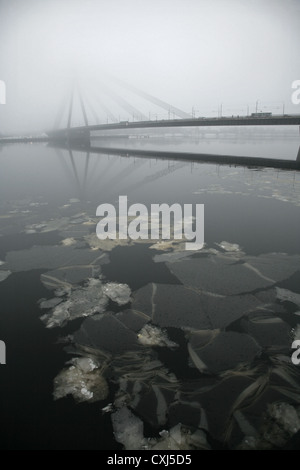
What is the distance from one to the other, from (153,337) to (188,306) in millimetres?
1436

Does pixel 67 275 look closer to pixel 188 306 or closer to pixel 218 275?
pixel 188 306

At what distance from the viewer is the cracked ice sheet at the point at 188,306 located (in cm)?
611

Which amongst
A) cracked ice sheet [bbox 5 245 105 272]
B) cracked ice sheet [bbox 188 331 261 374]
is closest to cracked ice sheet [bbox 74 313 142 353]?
cracked ice sheet [bbox 188 331 261 374]

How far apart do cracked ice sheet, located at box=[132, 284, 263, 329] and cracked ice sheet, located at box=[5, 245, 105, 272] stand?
3.01 meters

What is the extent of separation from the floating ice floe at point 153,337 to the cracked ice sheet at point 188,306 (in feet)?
0.76

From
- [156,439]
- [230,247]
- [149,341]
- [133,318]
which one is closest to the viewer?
[156,439]

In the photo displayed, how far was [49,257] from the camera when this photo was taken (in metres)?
9.67

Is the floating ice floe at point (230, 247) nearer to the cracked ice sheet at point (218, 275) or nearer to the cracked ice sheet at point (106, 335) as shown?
the cracked ice sheet at point (218, 275)

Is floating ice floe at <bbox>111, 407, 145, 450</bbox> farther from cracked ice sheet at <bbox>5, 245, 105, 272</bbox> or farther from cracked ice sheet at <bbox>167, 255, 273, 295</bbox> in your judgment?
cracked ice sheet at <bbox>5, 245, 105, 272</bbox>

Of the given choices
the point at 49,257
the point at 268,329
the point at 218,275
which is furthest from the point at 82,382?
the point at 49,257

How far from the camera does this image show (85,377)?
188 inches

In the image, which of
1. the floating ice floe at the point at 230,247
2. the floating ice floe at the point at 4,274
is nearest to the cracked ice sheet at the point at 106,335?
the floating ice floe at the point at 4,274

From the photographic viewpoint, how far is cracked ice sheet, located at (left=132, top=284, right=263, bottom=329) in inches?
241
